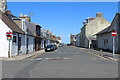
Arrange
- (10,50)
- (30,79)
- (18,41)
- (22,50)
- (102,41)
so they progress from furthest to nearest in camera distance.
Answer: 1. (102,41)
2. (22,50)
3. (18,41)
4. (10,50)
5. (30,79)

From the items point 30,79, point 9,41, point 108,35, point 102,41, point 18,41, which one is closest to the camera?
point 30,79

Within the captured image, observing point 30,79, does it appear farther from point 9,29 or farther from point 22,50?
point 22,50

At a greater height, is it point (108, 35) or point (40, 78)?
point (108, 35)

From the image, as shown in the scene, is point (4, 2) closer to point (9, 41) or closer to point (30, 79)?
point (9, 41)

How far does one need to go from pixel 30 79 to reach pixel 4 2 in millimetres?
21530

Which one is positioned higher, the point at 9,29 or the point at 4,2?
the point at 4,2

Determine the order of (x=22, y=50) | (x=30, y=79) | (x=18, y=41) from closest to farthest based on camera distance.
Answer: (x=30, y=79)
(x=18, y=41)
(x=22, y=50)

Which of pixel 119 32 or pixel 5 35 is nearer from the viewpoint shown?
pixel 5 35

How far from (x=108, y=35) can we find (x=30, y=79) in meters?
28.1

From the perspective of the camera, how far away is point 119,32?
89.3 feet

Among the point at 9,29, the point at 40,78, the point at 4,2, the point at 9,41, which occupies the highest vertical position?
the point at 4,2

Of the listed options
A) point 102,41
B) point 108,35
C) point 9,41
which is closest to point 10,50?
point 9,41

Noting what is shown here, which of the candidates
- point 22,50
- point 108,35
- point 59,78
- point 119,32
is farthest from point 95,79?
point 108,35

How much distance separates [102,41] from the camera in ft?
127
